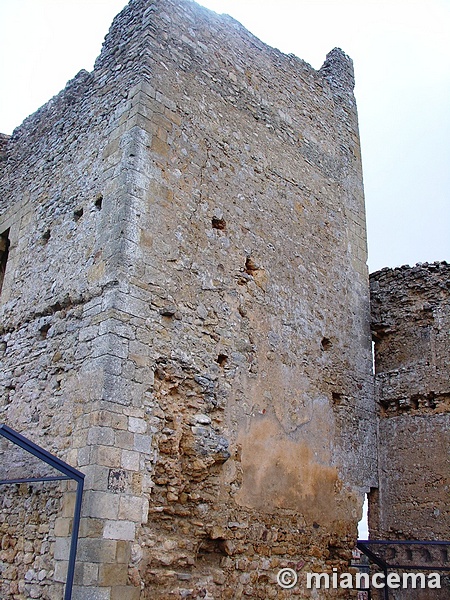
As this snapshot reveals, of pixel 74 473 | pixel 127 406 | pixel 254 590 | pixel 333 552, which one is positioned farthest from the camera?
pixel 333 552

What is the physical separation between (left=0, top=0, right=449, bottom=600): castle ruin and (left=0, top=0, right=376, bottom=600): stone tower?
0.02m

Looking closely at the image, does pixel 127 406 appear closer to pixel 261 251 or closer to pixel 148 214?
pixel 148 214

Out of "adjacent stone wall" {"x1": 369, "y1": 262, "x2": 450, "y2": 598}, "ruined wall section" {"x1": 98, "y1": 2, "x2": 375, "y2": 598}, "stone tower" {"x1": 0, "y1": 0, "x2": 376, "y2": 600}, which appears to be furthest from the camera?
"adjacent stone wall" {"x1": 369, "y1": 262, "x2": 450, "y2": 598}

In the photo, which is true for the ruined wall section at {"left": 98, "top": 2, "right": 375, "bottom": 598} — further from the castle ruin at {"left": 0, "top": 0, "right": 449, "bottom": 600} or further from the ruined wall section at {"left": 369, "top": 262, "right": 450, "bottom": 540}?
the ruined wall section at {"left": 369, "top": 262, "right": 450, "bottom": 540}

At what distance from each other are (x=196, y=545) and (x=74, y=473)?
1358 mm

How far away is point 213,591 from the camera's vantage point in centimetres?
552

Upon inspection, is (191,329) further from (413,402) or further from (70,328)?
(413,402)

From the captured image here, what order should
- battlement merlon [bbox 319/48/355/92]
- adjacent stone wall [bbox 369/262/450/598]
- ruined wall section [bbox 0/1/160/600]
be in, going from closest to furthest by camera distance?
1. ruined wall section [bbox 0/1/160/600]
2. adjacent stone wall [bbox 369/262/450/598]
3. battlement merlon [bbox 319/48/355/92]

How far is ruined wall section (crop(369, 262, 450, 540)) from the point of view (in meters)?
7.41

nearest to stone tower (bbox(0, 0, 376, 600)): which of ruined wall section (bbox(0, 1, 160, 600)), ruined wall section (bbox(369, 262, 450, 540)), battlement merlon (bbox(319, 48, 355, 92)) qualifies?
ruined wall section (bbox(0, 1, 160, 600))

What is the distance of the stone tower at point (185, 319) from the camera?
17.1 feet

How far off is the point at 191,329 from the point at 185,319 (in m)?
0.11

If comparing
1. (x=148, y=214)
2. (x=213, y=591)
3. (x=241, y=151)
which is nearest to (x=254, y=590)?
(x=213, y=591)

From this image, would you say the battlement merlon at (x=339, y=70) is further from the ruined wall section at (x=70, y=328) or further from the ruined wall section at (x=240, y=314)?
the ruined wall section at (x=70, y=328)
